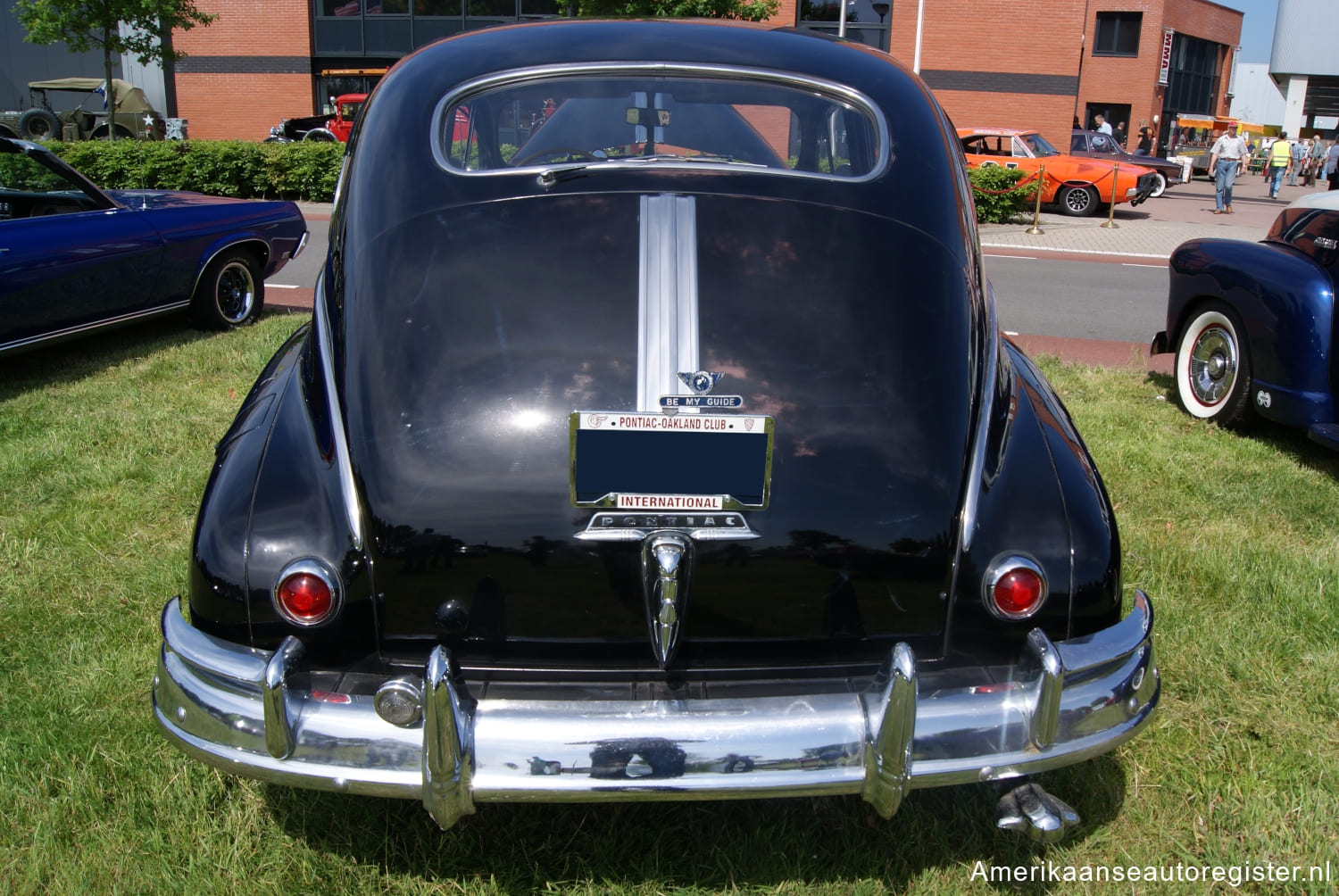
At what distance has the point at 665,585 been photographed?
203 centimetres

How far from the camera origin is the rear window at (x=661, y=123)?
270 centimetres

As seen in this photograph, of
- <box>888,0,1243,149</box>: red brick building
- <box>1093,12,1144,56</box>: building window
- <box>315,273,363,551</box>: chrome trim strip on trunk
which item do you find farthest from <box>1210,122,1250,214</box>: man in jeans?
<box>315,273,363,551</box>: chrome trim strip on trunk

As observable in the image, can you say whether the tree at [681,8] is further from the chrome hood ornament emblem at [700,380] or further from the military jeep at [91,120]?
the chrome hood ornament emblem at [700,380]

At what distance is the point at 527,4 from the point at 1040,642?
96.6 feet

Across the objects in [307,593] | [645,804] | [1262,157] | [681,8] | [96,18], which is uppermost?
[681,8]

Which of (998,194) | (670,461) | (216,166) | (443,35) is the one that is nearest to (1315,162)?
(998,194)

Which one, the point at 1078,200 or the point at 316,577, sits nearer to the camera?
the point at 316,577

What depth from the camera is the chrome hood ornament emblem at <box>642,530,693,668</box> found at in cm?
→ 203

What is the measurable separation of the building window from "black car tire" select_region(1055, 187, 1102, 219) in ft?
67.7

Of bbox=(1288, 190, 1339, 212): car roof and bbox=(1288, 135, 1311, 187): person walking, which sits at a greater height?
bbox=(1288, 135, 1311, 187): person walking

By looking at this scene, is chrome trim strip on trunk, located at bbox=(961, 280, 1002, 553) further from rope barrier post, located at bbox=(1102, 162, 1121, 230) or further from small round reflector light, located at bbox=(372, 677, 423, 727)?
rope barrier post, located at bbox=(1102, 162, 1121, 230)

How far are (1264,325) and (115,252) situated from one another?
20.6 feet

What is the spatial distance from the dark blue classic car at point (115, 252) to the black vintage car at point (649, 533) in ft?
13.0

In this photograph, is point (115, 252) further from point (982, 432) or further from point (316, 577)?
point (982, 432)
